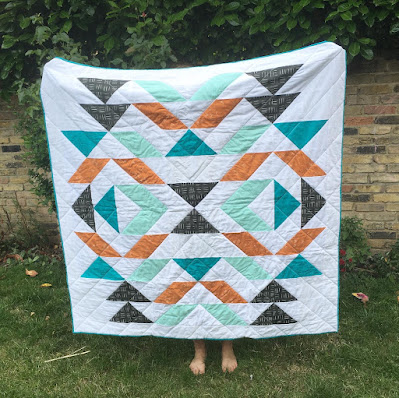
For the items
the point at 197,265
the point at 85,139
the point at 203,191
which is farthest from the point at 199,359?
the point at 85,139

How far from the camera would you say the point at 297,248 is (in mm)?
1805

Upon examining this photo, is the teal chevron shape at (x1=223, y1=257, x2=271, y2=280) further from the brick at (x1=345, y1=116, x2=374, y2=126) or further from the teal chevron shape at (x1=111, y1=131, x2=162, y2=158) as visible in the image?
the brick at (x1=345, y1=116, x2=374, y2=126)

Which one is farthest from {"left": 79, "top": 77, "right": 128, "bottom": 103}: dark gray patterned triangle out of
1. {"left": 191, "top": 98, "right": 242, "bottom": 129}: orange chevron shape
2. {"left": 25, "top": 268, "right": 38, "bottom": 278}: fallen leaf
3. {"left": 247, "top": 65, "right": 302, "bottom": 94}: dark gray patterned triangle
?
{"left": 25, "top": 268, "right": 38, "bottom": 278}: fallen leaf

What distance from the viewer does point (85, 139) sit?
70.8 inches

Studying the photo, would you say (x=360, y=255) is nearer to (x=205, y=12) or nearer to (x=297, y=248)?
(x=297, y=248)

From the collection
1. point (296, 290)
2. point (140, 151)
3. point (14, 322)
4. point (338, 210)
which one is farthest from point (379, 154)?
point (14, 322)

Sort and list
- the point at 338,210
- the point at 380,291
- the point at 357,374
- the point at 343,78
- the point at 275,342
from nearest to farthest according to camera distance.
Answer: the point at 343,78
the point at 338,210
the point at 357,374
the point at 275,342
the point at 380,291

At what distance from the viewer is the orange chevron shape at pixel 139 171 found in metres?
1.78

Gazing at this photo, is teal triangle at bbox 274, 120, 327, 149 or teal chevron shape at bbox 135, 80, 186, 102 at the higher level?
teal chevron shape at bbox 135, 80, 186, 102

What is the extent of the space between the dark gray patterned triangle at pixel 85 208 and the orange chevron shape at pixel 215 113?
612 millimetres

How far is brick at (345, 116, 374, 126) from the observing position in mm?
2770

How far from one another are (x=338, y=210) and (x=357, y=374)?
86 centimetres

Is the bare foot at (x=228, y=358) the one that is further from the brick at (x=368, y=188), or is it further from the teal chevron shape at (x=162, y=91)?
the brick at (x=368, y=188)

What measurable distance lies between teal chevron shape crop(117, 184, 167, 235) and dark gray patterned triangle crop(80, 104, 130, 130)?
0.98ft
